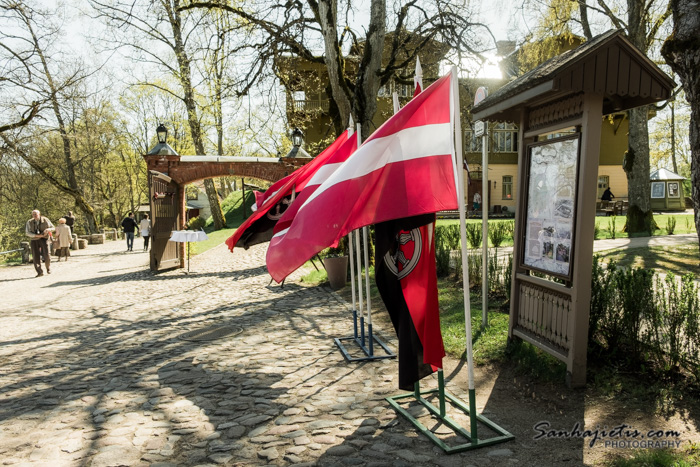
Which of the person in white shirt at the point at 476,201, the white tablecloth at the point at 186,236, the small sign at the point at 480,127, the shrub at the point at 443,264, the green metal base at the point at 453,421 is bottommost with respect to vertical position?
the green metal base at the point at 453,421

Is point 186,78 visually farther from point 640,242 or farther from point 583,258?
point 583,258

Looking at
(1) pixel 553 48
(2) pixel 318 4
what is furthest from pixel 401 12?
(1) pixel 553 48

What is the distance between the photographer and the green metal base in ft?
12.6

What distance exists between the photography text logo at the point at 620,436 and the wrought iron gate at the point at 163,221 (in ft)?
47.6

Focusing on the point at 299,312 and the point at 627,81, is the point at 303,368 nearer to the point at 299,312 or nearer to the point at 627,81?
the point at 299,312

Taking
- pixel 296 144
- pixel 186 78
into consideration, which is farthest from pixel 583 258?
pixel 186 78

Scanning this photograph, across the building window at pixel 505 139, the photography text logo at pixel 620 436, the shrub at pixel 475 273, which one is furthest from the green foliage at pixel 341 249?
the building window at pixel 505 139

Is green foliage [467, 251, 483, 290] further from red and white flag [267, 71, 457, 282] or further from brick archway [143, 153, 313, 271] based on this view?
brick archway [143, 153, 313, 271]

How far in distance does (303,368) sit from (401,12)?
430 inches

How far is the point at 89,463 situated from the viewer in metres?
3.86

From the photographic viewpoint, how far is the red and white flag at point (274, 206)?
6.70m

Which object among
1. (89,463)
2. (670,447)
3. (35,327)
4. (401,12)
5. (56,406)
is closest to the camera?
(670,447)

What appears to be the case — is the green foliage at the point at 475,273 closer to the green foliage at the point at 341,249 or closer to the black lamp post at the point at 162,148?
the green foliage at the point at 341,249

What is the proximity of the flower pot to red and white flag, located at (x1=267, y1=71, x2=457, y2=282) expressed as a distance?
25.0 feet
